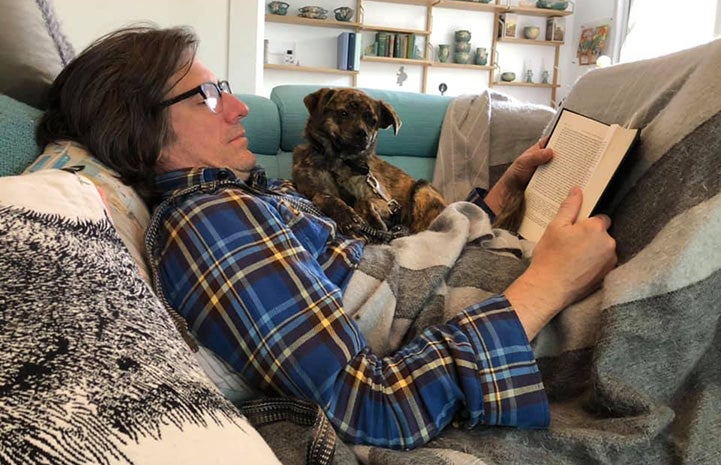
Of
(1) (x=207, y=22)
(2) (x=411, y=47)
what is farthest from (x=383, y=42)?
(1) (x=207, y=22)

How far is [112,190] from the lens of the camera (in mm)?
1053

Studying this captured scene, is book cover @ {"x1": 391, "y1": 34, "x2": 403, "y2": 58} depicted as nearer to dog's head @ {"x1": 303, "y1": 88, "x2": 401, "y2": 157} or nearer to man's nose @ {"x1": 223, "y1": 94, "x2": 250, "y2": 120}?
dog's head @ {"x1": 303, "y1": 88, "x2": 401, "y2": 157}

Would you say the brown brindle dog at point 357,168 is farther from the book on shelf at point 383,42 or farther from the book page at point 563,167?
the book on shelf at point 383,42

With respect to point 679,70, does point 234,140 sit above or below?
below

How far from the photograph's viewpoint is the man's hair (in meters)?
1.15

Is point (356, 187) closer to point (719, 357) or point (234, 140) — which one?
point (234, 140)

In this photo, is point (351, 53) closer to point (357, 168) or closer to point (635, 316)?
point (357, 168)

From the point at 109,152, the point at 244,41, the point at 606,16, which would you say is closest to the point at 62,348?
the point at 109,152

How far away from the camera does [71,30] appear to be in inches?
130

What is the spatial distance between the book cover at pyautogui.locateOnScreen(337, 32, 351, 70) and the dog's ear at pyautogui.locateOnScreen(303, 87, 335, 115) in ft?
12.2

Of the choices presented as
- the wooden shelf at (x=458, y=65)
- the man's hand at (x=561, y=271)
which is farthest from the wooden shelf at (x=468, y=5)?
the man's hand at (x=561, y=271)

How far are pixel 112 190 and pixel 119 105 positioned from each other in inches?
8.1

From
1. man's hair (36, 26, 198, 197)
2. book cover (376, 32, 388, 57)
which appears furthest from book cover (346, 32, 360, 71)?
man's hair (36, 26, 198, 197)

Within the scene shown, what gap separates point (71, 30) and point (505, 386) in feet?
10.9
